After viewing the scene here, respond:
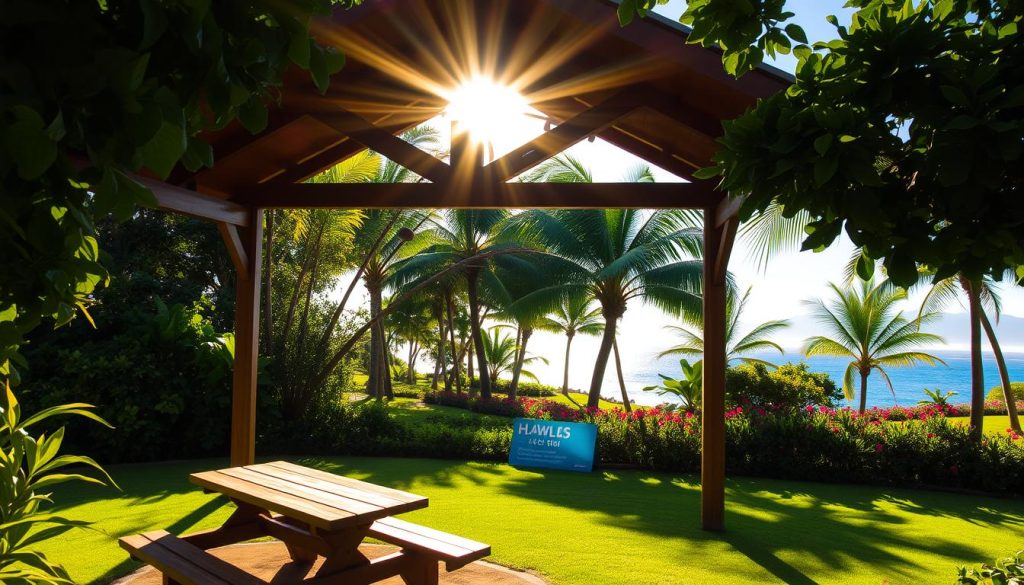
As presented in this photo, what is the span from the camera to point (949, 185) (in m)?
1.31

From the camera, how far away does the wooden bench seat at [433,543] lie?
3.44m

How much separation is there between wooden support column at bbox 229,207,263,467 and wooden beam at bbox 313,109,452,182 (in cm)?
139

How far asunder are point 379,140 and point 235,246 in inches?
72.5

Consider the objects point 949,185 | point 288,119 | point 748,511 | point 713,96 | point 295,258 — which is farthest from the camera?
point 295,258

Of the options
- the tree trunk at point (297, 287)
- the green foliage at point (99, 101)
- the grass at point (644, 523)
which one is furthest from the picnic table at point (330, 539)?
the tree trunk at point (297, 287)

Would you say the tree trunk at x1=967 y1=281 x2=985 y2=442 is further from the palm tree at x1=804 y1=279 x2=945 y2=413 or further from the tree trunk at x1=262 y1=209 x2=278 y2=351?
the tree trunk at x1=262 y1=209 x2=278 y2=351

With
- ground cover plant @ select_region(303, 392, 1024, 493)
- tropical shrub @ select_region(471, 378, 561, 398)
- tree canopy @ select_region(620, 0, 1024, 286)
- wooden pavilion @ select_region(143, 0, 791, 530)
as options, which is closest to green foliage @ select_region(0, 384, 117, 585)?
tree canopy @ select_region(620, 0, 1024, 286)

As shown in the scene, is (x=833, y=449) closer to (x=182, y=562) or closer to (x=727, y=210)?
(x=727, y=210)

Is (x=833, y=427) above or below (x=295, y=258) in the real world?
below

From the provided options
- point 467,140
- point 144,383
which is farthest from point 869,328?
point 144,383

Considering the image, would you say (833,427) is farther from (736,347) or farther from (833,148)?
(736,347)

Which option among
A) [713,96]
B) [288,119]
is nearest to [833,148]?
[713,96]

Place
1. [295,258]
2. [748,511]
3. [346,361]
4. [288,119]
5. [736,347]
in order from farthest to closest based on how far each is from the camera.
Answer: [736,347] → [295,258] → [346,361] → [748,511] → [288,119]

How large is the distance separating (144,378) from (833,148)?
9.73m
